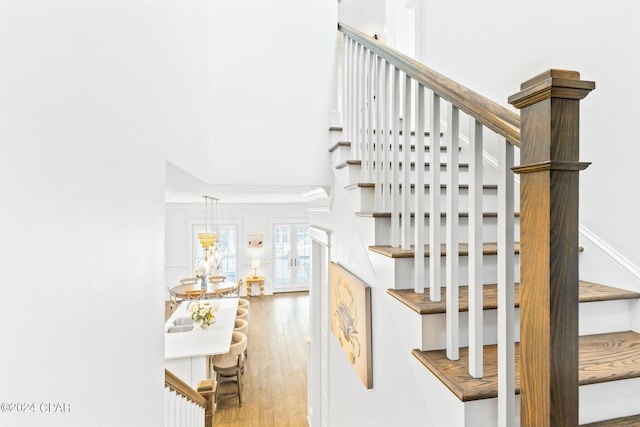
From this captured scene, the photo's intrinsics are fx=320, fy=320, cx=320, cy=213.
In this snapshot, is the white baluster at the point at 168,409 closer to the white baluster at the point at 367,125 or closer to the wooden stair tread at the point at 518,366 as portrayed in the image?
the wooden stair tread at the point at 518,366

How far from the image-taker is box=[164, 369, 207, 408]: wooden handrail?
156 cm

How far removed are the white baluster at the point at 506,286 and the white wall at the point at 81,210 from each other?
3.08 ft

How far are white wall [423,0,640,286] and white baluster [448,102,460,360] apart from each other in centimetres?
107

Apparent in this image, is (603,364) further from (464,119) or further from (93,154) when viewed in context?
(464,119)

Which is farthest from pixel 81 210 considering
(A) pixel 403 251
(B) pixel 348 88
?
(B) pixel 348 88

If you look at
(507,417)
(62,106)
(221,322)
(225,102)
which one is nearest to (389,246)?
(507,417)

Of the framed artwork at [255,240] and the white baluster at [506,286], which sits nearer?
the white baluster at [506,286]

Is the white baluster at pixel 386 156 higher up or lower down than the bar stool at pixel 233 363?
higher up

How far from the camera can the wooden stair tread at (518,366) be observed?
0.95 meters

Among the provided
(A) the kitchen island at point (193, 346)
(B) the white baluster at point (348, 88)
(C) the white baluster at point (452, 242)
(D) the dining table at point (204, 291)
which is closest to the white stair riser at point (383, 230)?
(C) the white baluster at point (452, 242)

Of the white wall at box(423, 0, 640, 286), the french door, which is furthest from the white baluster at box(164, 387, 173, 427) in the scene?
the french door

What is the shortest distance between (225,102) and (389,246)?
1497 millimetres

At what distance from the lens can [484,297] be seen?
4.15 feet

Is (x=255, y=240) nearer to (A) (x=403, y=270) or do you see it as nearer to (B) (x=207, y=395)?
(B) (x=207, y=395)
